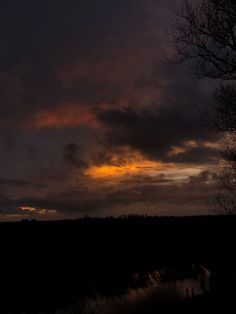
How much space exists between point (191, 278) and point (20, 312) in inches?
252

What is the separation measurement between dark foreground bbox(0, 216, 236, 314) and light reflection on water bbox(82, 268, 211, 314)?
121mm

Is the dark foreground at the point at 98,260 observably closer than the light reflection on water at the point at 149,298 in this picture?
Yes

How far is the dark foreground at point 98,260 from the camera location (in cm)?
904

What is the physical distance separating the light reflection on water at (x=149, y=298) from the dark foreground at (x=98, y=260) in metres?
0.12

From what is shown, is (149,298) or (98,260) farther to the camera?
(149,298)

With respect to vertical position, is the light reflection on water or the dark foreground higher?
the dark foreground

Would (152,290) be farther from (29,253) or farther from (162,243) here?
(29,253)

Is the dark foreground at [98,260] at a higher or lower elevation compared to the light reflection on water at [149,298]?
higher

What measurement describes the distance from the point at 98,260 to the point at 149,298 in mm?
1835

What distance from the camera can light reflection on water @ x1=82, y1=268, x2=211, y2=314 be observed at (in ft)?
33.5

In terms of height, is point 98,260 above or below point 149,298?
above

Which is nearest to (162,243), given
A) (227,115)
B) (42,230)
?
(42,230)

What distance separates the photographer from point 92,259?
10.6 meters

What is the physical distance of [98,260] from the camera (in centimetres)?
1074
